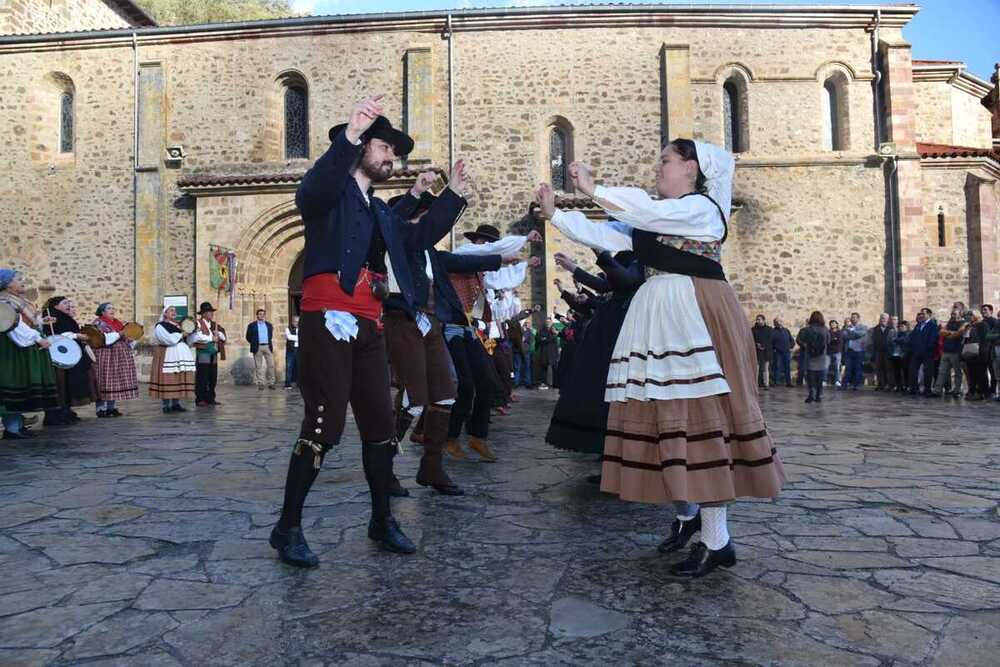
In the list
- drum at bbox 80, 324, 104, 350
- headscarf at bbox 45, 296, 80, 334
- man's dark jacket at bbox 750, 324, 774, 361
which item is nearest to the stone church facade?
man's dark jacket at bbox 750, 324, 774, 361

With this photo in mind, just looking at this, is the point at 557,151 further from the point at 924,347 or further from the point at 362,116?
the point at 362,116

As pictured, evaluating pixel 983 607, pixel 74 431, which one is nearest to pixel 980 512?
pixel 983 607

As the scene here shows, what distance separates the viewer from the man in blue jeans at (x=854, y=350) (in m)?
17.0

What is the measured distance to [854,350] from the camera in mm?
17078

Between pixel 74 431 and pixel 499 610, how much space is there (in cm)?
773

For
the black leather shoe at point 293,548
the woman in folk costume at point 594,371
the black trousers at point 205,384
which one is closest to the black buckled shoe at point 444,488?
the woman in folk costume at point 594,371

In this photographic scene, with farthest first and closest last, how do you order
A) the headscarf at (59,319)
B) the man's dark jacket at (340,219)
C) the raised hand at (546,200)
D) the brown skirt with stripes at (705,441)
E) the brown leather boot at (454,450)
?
the headscarf at (59,319) → the brown leather boot at (454,450) → the raised hand at (546,200) → the man's dark jacket at (340,219) → the brown skirt with stripes at (705,441)

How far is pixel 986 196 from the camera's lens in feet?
64.4

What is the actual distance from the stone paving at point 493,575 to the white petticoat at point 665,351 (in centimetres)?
78

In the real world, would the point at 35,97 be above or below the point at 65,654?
above

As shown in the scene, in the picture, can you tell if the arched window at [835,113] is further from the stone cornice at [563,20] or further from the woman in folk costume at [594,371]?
the woman in folk costume at [594,371]

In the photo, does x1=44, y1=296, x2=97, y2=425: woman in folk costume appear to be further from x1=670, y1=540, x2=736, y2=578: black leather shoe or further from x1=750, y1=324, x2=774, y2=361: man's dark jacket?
x1=750, y1=324, x2=774, y2=361: man's dark jacket

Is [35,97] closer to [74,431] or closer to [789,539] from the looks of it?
[74,431]

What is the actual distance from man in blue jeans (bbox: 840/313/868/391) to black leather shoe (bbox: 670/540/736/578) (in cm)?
1530
